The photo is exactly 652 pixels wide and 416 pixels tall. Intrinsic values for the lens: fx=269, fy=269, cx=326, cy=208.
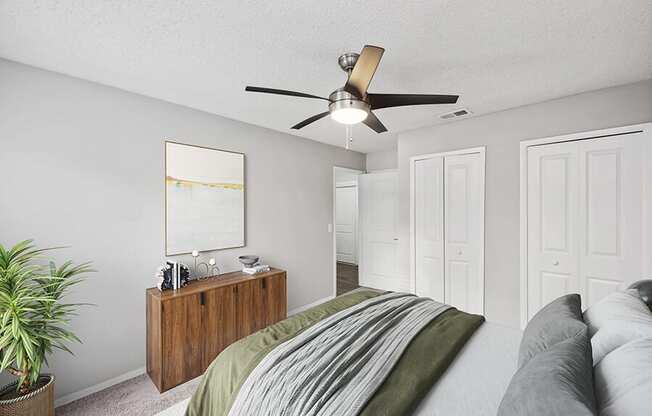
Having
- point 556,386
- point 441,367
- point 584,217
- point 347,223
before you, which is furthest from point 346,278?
point 556,386

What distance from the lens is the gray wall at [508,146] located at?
2.46m

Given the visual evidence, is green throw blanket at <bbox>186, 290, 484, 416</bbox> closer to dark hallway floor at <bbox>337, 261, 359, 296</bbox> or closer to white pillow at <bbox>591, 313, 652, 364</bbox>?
white pillow at <bbox>591, 313, 652, 364</bbox>

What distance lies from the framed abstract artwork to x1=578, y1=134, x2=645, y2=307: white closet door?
3.40 m

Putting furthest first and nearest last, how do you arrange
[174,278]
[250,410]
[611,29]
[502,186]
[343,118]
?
1. [502,186]
2. [174,278]
3. [343,118]
4. [611,29]
5. [250,410]

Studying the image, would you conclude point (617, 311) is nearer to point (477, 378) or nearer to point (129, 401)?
point (477, 378)

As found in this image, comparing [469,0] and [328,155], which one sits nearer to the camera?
[469,0]

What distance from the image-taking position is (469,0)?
1323 mm

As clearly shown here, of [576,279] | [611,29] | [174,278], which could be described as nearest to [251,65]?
[174,278]

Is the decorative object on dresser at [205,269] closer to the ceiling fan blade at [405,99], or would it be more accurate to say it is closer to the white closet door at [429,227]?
the ceiling fan blade at [405,99]

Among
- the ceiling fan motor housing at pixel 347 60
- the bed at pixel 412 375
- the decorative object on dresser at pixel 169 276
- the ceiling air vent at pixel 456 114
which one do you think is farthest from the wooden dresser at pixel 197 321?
the ceiling air vent at pixel 456 114

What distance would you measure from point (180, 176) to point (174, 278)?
96 cm

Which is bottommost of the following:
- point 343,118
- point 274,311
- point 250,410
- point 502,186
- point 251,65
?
point 274,311

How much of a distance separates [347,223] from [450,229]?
4.04 metres

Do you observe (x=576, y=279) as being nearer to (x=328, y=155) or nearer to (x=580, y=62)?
(x=580, y=62)
